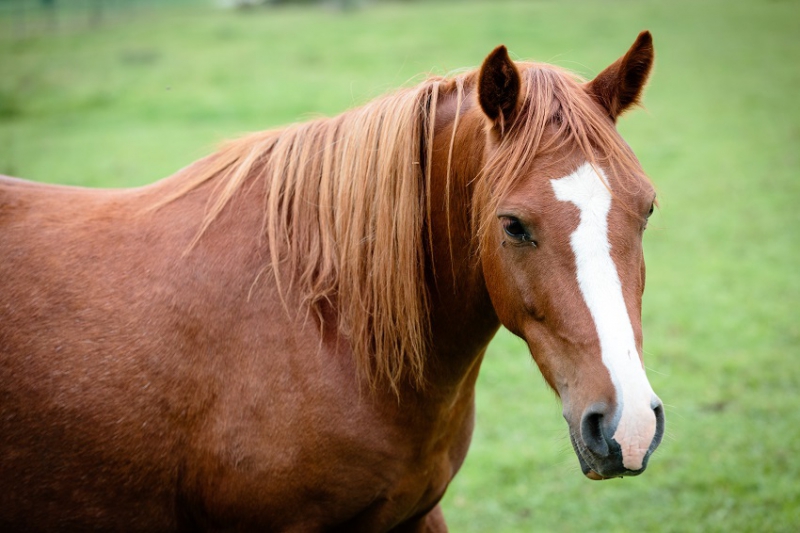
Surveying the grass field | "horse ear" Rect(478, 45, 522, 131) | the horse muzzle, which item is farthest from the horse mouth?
"horse ear" Rect(478, 45, 522, 131)

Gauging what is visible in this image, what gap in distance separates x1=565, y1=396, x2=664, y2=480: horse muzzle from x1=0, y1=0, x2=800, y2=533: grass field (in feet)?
1.11

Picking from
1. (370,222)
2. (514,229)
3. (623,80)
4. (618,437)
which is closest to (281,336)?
(370,222)

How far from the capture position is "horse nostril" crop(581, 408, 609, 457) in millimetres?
1787

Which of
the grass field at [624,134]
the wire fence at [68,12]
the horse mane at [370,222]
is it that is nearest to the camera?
the horse mane at [370,222]

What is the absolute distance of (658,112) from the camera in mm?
13453

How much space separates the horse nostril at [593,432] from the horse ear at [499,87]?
0.84m

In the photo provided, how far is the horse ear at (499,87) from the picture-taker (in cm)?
200

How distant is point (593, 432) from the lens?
1817 millimetres

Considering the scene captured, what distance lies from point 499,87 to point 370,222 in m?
0.60

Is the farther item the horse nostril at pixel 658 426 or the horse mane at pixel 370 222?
the horse mane at pixel 370 222

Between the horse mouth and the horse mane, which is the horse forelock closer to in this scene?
the horse mane

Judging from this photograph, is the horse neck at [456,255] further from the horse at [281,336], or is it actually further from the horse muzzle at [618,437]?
the horse muzzle at [618,437]

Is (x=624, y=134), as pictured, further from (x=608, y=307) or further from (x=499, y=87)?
(x=608, y=307)

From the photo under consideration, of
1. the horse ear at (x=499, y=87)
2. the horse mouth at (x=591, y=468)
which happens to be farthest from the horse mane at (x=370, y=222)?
the horse mouth at (x=591, y=468)
